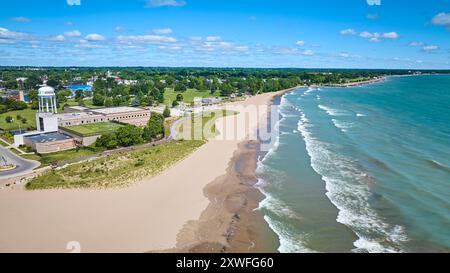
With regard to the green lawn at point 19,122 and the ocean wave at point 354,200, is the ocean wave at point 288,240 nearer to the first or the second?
the ocean wave at point 354,200

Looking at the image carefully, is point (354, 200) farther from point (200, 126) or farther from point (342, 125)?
point (200, 126)

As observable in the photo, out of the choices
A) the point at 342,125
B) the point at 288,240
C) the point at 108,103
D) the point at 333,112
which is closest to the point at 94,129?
the point at 108,103

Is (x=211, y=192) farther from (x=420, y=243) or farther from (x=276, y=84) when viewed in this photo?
(x=276, y=84)

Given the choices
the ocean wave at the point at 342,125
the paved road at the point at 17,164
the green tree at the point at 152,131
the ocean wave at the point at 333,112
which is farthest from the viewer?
the ocean wave at the point at 333,112

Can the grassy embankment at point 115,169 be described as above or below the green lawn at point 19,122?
below

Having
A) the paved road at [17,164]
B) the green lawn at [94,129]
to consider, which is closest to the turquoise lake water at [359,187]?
the green lawn at [94,129]

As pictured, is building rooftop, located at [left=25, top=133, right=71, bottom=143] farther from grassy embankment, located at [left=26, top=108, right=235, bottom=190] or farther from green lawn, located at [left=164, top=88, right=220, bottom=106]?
green lawn, located at [left=164, top=88, right=220, bottom=106]

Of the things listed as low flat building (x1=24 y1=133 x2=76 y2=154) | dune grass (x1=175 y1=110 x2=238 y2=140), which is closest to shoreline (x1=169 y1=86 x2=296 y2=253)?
dune grass (x1=175 y1=110 x2=238 y2=140)

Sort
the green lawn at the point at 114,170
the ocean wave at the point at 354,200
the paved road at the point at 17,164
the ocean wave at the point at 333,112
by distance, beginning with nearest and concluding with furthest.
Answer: the ocean wave at the point at 354,200 < the green lawn at the point at 114,170 < the paved road at the point at 17,164 < the ocean wave at the point at 333,112
